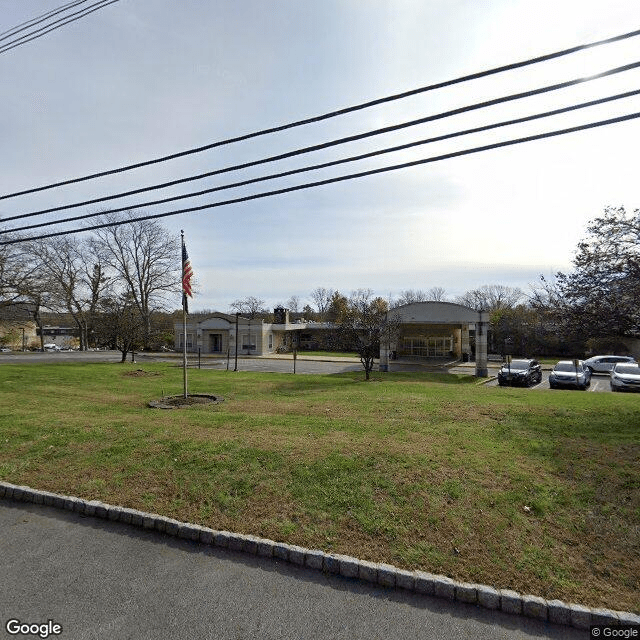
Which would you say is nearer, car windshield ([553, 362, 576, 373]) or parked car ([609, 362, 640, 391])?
parked car ([609, 362, 640, 391])

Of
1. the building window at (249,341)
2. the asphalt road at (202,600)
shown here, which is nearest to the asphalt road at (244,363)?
the building window at (249,341)

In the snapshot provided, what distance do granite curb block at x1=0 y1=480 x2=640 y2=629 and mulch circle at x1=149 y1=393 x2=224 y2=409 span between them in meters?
5.85

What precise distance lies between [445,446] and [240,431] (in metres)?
3.82

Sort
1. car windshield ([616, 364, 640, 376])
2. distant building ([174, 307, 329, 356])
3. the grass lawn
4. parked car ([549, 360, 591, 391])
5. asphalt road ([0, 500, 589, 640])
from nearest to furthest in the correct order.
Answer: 1. asphalt road ([0, 500, 589, 640])
2. the grass lawn
3. parked car ([549, 360, 591, 391])
4. car windshield ([616, 364, 640, 376])
5. distant building ([174, 307, 329, 356])

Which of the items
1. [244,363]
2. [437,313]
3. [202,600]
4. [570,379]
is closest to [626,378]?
[570,379]

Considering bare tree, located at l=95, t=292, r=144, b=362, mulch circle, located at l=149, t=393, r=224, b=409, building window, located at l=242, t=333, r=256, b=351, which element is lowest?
mulch circle, located at l=149, t=393, r=224, b=409

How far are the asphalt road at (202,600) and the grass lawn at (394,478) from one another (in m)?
0.38

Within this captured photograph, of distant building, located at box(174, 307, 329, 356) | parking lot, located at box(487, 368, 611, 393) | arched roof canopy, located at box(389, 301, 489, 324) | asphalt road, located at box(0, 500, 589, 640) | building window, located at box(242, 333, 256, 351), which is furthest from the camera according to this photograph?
building window, located at box(242, 333, 256, 351)

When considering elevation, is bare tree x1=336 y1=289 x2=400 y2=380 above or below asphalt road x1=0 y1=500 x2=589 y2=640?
above

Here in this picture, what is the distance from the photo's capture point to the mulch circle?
10.9m

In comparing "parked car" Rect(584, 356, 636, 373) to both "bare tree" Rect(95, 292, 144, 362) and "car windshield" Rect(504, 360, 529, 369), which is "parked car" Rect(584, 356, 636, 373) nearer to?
"car windshield" Rect(504, 360, 529, 369)

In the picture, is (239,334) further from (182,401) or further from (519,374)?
(182,401)

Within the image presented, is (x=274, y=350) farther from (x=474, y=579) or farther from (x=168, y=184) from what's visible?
(x=474, y=579)

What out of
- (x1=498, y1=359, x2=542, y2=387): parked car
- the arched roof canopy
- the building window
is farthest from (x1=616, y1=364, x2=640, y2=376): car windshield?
the building window
